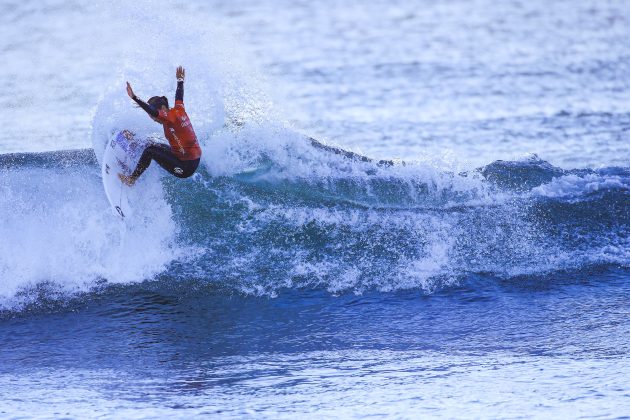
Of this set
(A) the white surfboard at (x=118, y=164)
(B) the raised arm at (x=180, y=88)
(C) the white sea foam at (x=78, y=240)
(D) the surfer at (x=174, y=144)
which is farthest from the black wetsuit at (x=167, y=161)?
(B) the raised arm at (x=180, y=88)

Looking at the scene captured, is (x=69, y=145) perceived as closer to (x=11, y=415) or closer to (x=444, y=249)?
(x=444, y=249)

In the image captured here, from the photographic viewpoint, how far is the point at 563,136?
22.4 metres

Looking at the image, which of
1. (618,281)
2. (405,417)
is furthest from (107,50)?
(405,417)

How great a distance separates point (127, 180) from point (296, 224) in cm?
271

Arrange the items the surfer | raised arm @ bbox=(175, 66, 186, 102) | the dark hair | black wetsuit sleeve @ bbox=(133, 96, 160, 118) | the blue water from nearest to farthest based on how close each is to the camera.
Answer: the blue water
black wetsuit sleeve @ bbox=(133, 96, 160, 118)
the dark hair
the surfer
raised arm @ bbox=(175, 66, 186, 102)

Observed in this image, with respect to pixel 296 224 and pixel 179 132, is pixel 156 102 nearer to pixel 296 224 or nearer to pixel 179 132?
pixel 179 132

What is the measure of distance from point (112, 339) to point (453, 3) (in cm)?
3531

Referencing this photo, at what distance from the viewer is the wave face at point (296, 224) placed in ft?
46.0

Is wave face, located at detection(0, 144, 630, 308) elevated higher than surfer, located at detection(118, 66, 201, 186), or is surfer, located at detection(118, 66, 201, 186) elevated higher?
surfer, located at detection(118, 66, 201, 186)

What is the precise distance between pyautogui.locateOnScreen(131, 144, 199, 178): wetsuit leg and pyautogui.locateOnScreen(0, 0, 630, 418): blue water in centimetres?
68

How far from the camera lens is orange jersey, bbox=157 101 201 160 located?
43.0ft

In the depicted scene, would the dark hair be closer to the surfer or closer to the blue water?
the surfer

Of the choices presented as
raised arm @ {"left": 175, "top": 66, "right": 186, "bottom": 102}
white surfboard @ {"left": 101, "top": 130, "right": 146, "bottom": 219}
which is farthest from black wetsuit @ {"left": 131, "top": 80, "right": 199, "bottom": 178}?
raised arm @ {"left": 175, "top": 66, "right": 186, "bottom": 102}

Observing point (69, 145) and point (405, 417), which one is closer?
point (405, 417)
